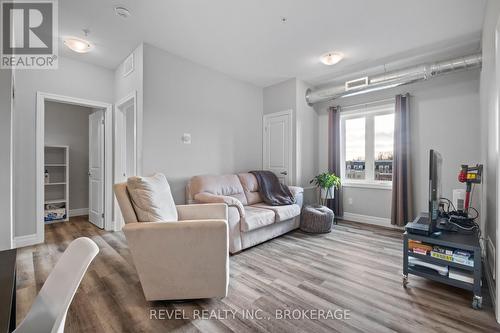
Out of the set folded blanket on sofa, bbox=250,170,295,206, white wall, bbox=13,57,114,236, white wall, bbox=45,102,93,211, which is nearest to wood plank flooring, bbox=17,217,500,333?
white wall, bbox=13,57,114,236

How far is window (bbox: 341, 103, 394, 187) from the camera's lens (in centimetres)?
398

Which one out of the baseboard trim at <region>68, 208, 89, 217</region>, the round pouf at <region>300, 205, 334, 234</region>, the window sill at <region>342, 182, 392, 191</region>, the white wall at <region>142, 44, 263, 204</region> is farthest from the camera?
the baseboard trim at <region>68, 208, 89, 217</region>

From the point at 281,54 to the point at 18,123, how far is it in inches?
146

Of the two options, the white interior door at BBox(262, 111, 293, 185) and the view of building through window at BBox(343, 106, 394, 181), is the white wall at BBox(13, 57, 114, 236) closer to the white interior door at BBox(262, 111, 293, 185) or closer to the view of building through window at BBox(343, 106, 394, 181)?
the white interior door at BBox(262, 111, 293, 185)

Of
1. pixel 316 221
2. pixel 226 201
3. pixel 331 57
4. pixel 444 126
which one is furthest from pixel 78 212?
pixel 444 126

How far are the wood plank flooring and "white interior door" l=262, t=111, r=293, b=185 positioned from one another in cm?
173

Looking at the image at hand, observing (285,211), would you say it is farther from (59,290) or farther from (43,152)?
(43,152)

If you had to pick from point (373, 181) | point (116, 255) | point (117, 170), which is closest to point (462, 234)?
point (373, 181)

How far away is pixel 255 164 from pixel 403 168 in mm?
2556

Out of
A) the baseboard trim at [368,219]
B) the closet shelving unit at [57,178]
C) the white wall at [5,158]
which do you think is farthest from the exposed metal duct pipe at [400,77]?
the closet shelving unit at [57,178]

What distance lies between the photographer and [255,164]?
4.62m

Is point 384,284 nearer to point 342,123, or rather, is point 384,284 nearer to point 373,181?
point 373,181

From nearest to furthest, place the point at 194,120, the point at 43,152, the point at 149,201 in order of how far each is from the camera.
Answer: the point at 149,201 → the point at 43,152 → the point at 194,120

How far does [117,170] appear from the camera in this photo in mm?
3693
